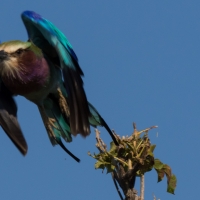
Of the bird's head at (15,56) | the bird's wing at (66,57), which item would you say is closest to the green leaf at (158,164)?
the bird's wing at (66,57)

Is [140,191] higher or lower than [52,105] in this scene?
lower

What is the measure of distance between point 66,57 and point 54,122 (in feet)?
2.39

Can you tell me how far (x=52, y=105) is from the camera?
617 cm

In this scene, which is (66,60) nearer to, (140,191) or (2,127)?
(2,127)

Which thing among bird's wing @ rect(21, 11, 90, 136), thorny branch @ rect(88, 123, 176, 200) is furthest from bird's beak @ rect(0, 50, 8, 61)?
thorny branch @ rect(88, 123, 176, 200)

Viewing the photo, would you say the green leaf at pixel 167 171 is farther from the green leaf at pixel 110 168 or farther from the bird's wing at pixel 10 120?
the bird's wing at pixel 10 120

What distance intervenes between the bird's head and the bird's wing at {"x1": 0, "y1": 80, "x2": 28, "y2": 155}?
0.92 feet

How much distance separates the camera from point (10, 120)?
6.03 metres

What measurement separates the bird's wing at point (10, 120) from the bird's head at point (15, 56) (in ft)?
0.92

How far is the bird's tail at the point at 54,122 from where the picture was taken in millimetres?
5812

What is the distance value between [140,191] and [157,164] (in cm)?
59

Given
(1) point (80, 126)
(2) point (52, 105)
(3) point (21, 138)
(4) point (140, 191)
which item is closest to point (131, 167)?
(4) point (140, 191)

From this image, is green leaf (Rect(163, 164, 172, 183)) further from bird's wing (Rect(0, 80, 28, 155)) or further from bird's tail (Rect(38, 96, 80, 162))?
bird's wing (Rect(0, 80, 28, 155))

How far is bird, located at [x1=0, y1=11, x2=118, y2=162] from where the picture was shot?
580cm
